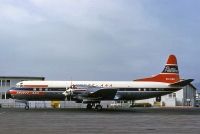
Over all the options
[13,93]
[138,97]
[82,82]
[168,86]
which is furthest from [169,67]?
[13,93]

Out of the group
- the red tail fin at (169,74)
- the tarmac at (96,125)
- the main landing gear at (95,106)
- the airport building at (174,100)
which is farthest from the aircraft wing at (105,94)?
the airport building at (174,100)

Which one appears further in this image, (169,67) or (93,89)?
(169,67)

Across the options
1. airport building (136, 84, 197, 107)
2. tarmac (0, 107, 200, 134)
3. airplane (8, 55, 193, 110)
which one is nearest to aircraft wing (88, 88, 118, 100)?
airplane (8, 55, 193, 110)

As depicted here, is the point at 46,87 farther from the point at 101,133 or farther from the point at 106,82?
the point at 101,133

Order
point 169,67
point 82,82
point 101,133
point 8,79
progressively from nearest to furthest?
point 101,133 → point 82,82 → point 169,67 → point 8,79

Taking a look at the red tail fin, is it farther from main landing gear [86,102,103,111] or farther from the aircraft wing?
main landing gear [86,102,103,111]

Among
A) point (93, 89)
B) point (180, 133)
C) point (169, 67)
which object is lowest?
point (180, 133)

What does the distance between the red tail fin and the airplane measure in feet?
1.59

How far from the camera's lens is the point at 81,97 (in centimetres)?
4388

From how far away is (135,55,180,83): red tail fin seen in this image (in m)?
49.6

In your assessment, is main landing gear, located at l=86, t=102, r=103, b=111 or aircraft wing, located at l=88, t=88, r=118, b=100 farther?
main landing gear, located at l=86, t=102, r=103, b=111

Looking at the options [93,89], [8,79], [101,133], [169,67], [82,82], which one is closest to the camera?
[101,133]

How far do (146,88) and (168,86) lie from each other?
3189 mm

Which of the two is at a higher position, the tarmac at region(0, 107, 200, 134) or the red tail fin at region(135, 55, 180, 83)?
the red tail fin at region(135, 55, 180, 83)
